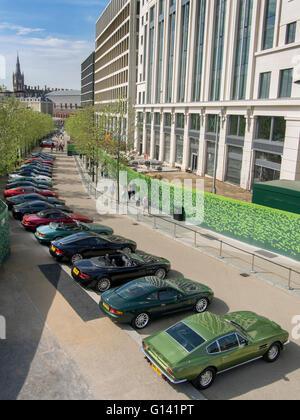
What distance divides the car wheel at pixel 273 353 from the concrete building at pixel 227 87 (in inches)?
818

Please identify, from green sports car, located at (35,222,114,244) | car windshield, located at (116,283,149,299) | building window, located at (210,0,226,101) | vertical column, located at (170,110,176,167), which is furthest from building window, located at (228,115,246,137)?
car windshield, located at (116,283,149,299)

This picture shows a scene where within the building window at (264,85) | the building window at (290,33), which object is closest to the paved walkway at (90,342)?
the building window at (264,85)

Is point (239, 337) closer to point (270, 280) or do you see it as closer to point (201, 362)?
point (201, 362)

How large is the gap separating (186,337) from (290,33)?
29511 mm

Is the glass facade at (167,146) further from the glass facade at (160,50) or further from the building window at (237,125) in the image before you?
the building window at (237,125)

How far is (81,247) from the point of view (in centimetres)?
1521

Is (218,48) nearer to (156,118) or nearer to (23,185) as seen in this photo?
(156,118)

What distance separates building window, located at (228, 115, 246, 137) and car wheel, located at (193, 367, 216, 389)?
31822 mm

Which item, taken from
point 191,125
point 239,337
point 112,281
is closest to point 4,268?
point 112,281

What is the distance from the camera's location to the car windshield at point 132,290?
35.9ft

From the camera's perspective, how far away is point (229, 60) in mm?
38156

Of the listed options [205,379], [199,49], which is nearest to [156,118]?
[199,49]

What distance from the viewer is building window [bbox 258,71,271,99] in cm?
3272
